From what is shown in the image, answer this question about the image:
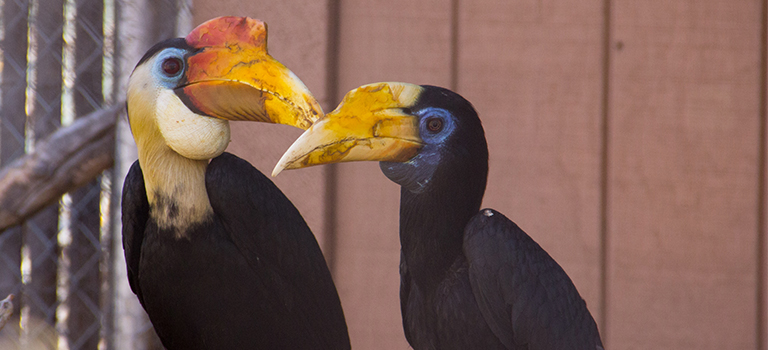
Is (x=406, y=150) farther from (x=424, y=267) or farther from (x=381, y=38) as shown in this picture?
(x=381, y=38)

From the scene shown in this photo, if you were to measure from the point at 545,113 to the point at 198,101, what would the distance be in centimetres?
59

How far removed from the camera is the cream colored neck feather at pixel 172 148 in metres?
0.86

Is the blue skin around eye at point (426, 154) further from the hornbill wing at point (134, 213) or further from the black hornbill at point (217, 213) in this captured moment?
the hornbill wing at point (134, 213)

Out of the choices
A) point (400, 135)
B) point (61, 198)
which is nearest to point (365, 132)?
point (400, 135)

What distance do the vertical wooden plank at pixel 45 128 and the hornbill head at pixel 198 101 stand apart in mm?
464

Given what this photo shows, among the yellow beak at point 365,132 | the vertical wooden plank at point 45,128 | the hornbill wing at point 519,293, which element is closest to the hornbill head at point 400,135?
the yellow beak at point 365,132

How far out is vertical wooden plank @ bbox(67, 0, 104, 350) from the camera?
1.21 meters

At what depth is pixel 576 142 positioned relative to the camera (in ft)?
3.43

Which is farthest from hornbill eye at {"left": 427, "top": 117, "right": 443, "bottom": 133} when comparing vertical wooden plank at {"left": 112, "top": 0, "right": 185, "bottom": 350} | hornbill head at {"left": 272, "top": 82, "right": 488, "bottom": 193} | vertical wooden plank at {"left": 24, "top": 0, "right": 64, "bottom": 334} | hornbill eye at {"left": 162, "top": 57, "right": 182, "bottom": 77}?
vertical wooden plank at {"left": 24, "top": 0, "right": 64, "bottom": 334}

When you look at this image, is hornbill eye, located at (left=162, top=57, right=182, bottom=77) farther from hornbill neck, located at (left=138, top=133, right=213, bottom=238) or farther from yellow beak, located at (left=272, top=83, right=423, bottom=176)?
yellow beak, located at (left=272, top=83, right=423, bottom=176)

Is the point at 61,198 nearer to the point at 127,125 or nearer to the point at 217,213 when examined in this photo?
the point at 127,125

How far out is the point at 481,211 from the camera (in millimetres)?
848

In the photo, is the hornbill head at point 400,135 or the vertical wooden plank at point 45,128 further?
the vertical wooden plank at point 45,128

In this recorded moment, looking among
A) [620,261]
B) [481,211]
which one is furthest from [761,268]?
[481,211]
